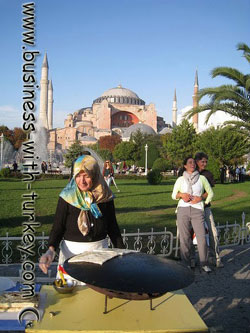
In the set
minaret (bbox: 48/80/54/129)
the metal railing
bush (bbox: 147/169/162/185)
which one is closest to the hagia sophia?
minaret (bbox: 48/80/54/129)

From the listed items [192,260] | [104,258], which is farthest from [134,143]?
[104,258]

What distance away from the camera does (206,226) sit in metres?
4.75

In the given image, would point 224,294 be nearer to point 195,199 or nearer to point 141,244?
point 195,199

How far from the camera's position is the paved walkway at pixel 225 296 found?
3.31 metres

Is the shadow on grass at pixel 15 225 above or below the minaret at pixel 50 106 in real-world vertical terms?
below

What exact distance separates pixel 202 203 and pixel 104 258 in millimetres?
2679

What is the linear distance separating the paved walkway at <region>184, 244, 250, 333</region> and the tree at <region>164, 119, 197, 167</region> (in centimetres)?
2815

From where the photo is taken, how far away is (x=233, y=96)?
8.41 metres

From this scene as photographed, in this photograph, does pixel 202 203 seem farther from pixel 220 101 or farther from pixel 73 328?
pixel 220 101

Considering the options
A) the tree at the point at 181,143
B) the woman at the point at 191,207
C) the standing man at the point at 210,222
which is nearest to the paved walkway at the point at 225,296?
the standing man at the point at 210,222

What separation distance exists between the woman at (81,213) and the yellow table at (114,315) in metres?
0.37

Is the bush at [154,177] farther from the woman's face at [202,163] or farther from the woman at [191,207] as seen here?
the woman at [191,207]

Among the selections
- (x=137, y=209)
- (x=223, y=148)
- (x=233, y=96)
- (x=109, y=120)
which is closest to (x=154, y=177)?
(x=223, y=148)

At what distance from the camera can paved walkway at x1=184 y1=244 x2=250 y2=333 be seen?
10.9 ft
